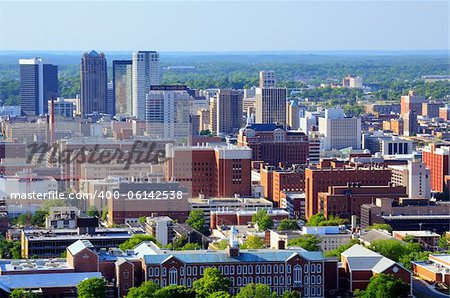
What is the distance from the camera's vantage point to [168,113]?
193 feet

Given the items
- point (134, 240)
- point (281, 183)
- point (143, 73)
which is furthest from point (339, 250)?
point (143, 73)

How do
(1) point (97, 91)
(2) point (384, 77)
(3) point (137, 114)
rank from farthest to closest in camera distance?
(2) point (384, 77), (1) point (97, 91), (3) point (137, 114)

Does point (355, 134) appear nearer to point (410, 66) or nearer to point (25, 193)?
point (25, 193)

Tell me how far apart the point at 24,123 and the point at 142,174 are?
18613 millimetres

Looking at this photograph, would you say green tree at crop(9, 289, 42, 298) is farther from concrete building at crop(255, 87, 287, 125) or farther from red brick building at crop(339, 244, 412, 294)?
concrete building at crop(255, 87, 287, 125)

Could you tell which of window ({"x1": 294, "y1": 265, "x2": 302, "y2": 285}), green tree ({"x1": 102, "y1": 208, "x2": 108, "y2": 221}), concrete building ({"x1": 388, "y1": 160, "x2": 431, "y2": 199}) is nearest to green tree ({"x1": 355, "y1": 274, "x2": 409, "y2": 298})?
window ({"x1": 294, "y1": 265, "x2": 302, "y2": 285})

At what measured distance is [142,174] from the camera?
1695 inches

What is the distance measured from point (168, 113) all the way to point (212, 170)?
17.1 metres

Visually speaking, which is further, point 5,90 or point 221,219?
point 5,90

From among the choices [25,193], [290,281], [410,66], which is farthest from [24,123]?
[410,66]

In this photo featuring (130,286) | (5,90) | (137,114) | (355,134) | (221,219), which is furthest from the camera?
(5,90)

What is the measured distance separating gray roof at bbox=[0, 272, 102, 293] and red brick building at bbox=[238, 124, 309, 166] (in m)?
23.0

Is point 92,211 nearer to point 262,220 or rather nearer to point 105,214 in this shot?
point 105,214

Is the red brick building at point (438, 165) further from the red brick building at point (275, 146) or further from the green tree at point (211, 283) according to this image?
the green tree at point (211, 283)
